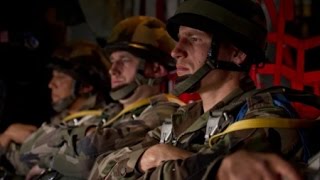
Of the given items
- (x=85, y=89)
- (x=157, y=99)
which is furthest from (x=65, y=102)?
(x=157, y=99)

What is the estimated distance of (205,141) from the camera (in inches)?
75.2

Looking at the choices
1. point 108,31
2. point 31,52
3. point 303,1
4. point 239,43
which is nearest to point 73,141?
point 239,43

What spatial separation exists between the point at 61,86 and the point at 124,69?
2.70 ft

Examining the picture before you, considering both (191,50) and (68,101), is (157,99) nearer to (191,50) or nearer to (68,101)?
(191,50)

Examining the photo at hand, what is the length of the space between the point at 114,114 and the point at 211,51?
3.91ft

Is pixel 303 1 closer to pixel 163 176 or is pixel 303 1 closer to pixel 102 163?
pixel 102 163

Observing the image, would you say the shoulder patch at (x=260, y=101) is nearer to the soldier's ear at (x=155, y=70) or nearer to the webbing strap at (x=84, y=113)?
the soldier's ear at (x=155, y=70)

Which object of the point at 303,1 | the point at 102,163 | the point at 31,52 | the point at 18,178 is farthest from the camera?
the point at 31,52

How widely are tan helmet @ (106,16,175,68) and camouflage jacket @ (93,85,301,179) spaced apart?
77 cm

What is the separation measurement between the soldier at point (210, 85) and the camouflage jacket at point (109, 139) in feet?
0.99

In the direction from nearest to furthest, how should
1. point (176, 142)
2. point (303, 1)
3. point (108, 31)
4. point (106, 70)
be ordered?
point (176, 142), point (303, 1), point (106, 70), point (108, 31)

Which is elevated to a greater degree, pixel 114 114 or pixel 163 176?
pixel 163 176

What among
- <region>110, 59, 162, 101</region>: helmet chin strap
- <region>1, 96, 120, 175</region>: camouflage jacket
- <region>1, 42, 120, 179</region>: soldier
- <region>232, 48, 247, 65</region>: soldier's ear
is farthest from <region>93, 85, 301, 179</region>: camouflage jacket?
<region>1, 42, 120, 179</region>: soldier

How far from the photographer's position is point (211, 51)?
2.06 metres
